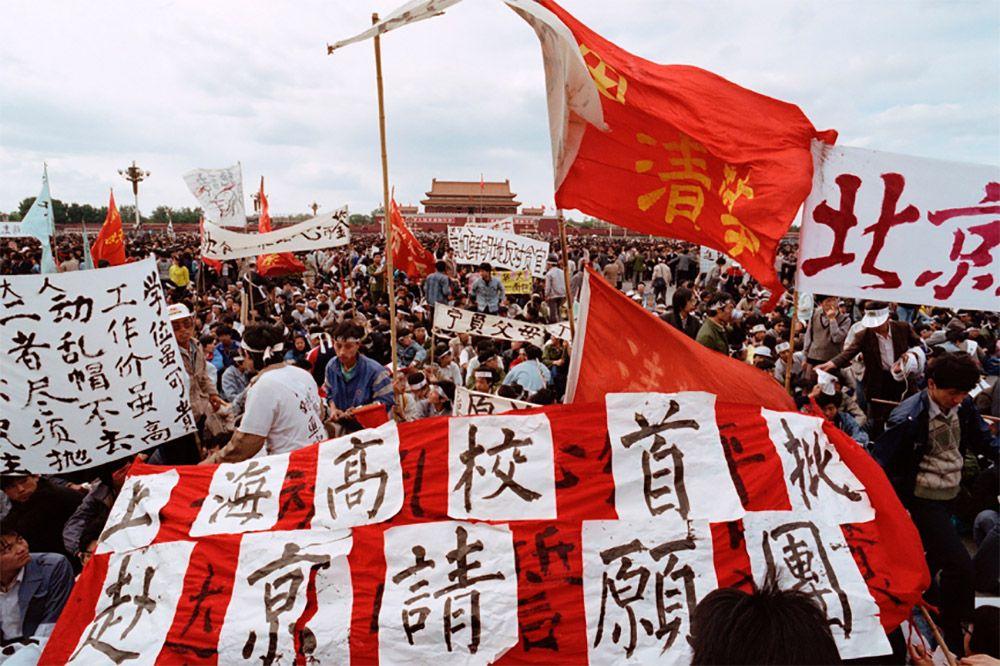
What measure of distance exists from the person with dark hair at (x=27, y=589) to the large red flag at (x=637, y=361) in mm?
3105

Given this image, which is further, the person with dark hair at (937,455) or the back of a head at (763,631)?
the person with dark hair at (937,455)

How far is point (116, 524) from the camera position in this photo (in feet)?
9.93

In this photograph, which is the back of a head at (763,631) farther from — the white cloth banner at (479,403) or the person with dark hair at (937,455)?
the white cloth banner at (479,403)

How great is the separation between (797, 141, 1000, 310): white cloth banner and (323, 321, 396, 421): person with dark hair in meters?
3.16

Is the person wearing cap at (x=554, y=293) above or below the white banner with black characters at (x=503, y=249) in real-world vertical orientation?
below

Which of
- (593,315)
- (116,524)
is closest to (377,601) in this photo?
(116,524)

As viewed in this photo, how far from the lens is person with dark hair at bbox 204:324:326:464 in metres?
4.00

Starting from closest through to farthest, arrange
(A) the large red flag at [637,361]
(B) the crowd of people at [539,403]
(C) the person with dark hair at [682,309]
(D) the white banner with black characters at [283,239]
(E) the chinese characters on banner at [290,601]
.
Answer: (E) the chinese characters on banner at [290,601] → (A) the large red flag at [637,361] → (B) the crowd of people at [539,403] → (C) the person with dark hair at [682,309] → (D) the white banner with black characters at [283,239]

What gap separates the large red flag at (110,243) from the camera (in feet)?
40.3

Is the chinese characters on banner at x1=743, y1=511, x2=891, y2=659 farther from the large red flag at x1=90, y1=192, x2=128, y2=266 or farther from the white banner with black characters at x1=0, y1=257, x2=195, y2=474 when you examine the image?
the large red flag at x1=90, y1=192, x2=128, y2=266

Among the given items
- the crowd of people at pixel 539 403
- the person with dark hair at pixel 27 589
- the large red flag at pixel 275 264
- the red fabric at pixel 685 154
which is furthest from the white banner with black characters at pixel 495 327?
the large red flag at pixel 275 264

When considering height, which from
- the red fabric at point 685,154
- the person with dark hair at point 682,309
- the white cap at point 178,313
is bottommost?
the person with dark hair at point 682,309

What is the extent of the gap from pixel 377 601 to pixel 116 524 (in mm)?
1314

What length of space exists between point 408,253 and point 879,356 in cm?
868
